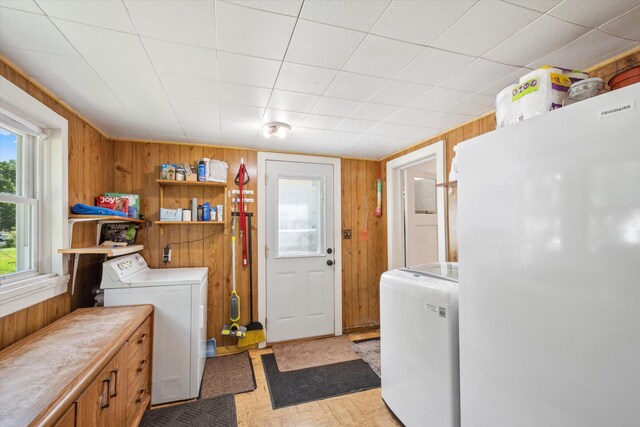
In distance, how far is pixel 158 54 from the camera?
1416 millimetres

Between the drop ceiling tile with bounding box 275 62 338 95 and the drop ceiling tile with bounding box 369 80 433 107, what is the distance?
0.37 meters

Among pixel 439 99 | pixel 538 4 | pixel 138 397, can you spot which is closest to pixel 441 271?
pixel 439 99

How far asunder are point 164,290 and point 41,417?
132 cm

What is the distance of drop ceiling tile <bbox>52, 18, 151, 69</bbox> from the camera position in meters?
1.23

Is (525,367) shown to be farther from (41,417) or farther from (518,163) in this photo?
(41,417)

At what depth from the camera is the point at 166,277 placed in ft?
7.83

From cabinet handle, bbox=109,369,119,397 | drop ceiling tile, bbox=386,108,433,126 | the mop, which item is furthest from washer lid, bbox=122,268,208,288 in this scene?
drop ceiling tile, bbox=386,108,433,126

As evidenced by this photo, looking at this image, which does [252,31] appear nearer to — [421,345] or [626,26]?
[626,26]

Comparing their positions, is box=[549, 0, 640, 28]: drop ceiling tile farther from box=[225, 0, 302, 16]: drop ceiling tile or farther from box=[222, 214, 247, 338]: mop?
box=[222, 214, 247, 338]: mop

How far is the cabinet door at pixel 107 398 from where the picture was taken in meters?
1.17

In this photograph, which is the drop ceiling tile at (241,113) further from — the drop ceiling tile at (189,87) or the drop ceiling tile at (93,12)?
the drop ceiling tile at (93,12)

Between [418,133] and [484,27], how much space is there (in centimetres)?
146

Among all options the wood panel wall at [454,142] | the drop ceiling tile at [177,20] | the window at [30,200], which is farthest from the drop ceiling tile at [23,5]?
the wood panel wall at [454,142]

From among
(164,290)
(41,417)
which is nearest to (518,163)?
(41,417)
